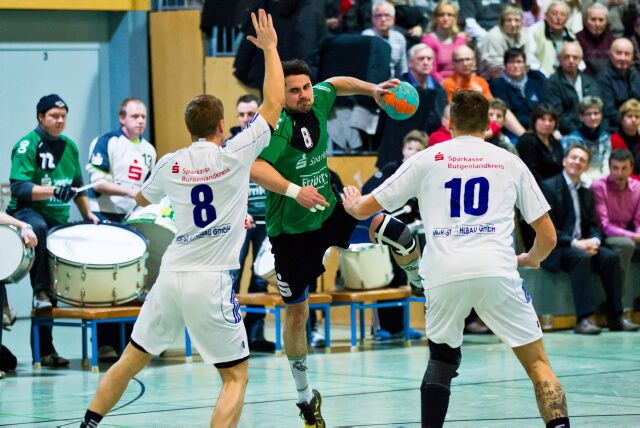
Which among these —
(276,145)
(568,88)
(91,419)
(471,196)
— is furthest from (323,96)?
(568,88)

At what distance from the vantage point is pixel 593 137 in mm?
13945

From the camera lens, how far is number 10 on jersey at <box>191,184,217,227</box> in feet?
20.2

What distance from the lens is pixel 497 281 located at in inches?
231

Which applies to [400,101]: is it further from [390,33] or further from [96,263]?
[390,33]

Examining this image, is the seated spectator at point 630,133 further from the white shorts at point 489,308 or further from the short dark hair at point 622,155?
the white shorts at point 489,308

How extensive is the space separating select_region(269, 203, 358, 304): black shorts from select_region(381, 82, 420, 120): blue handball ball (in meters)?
0.71

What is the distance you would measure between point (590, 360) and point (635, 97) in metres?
5.55

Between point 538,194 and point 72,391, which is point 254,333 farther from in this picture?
point 538,194

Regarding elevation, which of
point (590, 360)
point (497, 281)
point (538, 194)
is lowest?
point (590, 360)

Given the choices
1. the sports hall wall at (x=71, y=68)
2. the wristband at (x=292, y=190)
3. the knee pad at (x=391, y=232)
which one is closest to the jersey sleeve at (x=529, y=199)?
the wristband at (x=292, y=190)

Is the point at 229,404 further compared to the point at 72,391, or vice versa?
the point at 72,391

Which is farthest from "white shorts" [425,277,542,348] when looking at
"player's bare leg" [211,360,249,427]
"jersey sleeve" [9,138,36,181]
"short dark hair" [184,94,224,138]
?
"jersey sleeve" [9,138,36,181]

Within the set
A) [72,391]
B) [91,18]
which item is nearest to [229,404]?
[72,391]

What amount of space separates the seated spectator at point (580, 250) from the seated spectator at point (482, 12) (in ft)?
11.4
